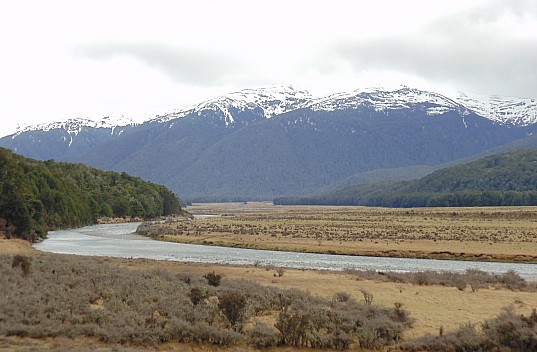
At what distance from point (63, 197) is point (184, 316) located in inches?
3252

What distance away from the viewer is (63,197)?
9500 centimetres

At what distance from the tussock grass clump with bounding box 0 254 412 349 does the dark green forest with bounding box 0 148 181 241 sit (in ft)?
142

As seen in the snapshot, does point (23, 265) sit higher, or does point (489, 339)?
point (23, 265)

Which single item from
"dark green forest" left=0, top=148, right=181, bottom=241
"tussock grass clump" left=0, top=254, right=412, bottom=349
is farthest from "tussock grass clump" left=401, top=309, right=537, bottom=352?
"dark green forest" left=0, top=148, right=181, bottom=241

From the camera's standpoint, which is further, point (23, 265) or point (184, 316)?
point (23, 265)

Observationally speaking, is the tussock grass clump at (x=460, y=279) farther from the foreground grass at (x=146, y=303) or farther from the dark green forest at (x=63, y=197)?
the dark green forest at (x=63, y=197)

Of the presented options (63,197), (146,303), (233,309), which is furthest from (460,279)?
(63,197)

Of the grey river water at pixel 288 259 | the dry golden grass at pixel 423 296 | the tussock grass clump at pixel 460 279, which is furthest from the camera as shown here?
the grey river water at pixel 288 259

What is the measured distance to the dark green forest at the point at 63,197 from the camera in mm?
63656

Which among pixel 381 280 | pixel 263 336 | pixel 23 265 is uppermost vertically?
pixel 23 265

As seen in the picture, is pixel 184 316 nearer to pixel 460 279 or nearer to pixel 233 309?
pixel 233 309

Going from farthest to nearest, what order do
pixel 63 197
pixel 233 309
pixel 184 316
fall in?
pixel 63 197
pixel 184 316
pixel 233 309

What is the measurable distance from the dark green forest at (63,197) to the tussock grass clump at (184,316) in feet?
142

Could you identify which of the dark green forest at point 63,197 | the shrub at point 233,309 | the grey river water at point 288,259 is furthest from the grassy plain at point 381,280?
the dark green forest at point 63,197
